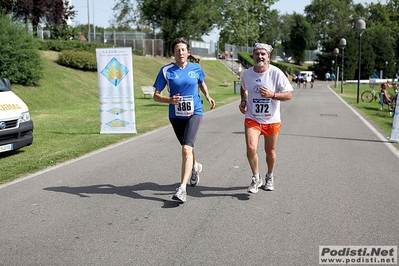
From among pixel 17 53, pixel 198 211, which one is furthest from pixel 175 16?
pixel 198 211

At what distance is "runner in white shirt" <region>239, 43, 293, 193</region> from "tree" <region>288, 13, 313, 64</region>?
111387mm

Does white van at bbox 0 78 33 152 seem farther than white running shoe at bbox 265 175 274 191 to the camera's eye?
Yes

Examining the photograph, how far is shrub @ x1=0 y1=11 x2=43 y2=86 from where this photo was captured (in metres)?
26.0

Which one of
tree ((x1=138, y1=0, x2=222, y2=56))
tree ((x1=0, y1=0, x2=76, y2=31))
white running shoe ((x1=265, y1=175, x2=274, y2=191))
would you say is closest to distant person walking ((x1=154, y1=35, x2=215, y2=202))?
white running shoe ((x1=265, y1=175, x2=274, y2=191))

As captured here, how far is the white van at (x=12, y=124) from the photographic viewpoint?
10.5m

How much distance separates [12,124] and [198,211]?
5.90 m

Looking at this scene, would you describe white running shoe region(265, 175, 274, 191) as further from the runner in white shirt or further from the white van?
the white van

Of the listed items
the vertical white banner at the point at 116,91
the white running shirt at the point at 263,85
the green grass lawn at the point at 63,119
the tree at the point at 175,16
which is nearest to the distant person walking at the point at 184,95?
the white running shirt at the point at 263,85

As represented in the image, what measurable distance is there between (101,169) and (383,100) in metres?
18.7

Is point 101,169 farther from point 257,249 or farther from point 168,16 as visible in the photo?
point 168,16

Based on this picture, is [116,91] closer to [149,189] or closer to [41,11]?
[149,189]

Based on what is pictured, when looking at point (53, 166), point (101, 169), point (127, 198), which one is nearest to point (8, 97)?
point (53, 166)

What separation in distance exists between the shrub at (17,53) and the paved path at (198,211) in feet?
56.0

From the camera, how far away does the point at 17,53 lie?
86.5 ft
